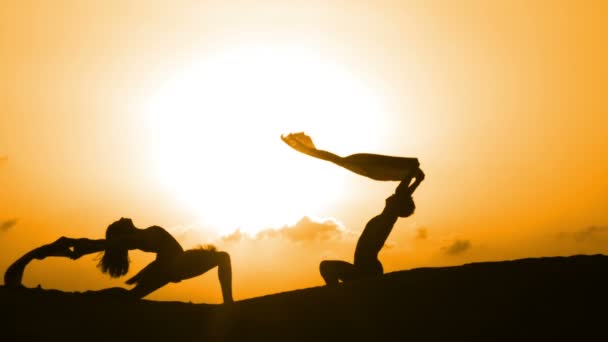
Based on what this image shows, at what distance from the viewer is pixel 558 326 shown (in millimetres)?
5809

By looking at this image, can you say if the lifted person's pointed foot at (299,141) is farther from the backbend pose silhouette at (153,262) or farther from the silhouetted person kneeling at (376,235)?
the backbend pose silhouette at (153,262)

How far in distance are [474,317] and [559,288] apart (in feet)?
3.75

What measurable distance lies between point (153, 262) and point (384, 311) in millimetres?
3169

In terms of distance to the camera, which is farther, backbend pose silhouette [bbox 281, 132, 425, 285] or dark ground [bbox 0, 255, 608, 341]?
backbend pose silhouette [bbox 281, 132, 425, 285]

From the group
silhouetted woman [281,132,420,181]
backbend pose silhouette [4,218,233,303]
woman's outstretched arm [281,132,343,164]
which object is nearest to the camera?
backbend pose silhouette [4,218,233,303]

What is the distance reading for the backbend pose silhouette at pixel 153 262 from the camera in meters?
7.09

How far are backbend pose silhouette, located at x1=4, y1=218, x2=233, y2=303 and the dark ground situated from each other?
0.29m

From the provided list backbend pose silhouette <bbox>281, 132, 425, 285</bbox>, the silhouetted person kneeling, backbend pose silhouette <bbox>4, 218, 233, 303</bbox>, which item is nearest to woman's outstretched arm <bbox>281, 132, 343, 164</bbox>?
backbend pose silhouette <bbox>281, 132, 425, 285</bbox>

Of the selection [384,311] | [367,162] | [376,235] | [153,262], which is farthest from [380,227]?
[153,262]

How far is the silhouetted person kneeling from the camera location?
821 centimetres

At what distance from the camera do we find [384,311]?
6.41 m

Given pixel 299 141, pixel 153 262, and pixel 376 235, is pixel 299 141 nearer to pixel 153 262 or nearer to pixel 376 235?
pixel 376 235

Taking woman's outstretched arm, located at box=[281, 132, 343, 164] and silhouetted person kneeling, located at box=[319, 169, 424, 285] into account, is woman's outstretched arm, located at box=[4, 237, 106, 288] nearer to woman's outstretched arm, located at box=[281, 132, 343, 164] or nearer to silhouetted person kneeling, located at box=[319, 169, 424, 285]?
silhouetted person kneeling, located at box=[319, 169, 424, 285]

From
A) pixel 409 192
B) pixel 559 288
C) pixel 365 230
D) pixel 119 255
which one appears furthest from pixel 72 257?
pixel 559 288
